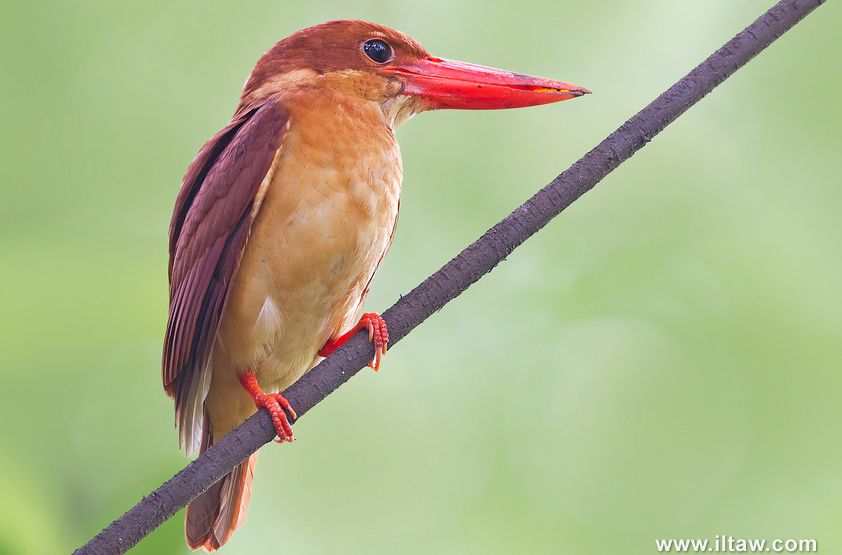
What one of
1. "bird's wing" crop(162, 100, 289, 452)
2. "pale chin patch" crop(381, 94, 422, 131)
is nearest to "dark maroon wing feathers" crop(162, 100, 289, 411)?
"bird's wing" crop(162, 100, 289, 452)

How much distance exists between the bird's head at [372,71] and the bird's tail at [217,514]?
984 millimetres

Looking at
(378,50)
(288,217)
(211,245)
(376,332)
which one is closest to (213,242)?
(211,245)

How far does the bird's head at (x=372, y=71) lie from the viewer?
2459 millimetres

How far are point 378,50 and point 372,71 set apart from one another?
67mm

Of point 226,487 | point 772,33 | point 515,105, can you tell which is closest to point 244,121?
point 515,105

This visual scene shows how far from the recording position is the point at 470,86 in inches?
95.3

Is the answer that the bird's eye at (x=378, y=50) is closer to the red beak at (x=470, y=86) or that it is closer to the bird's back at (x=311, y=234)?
the red beak at (x=470, y=86)

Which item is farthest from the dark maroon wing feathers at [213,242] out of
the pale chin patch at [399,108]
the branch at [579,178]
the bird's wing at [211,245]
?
the branch at [579,178]

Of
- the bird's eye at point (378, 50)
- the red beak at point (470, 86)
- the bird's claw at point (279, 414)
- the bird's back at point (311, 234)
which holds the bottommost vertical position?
the bird's claw at point (279, 414)

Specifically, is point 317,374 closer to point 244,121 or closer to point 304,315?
point 304,315

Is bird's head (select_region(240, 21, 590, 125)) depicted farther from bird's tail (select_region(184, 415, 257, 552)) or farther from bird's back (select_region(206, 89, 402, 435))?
bird's tail (select_region(184, 415, 257, 552))

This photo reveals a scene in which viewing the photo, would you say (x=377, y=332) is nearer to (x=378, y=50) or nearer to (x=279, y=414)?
(x=279, y=414)

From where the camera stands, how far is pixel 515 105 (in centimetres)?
233

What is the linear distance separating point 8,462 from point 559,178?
1.74 metres
